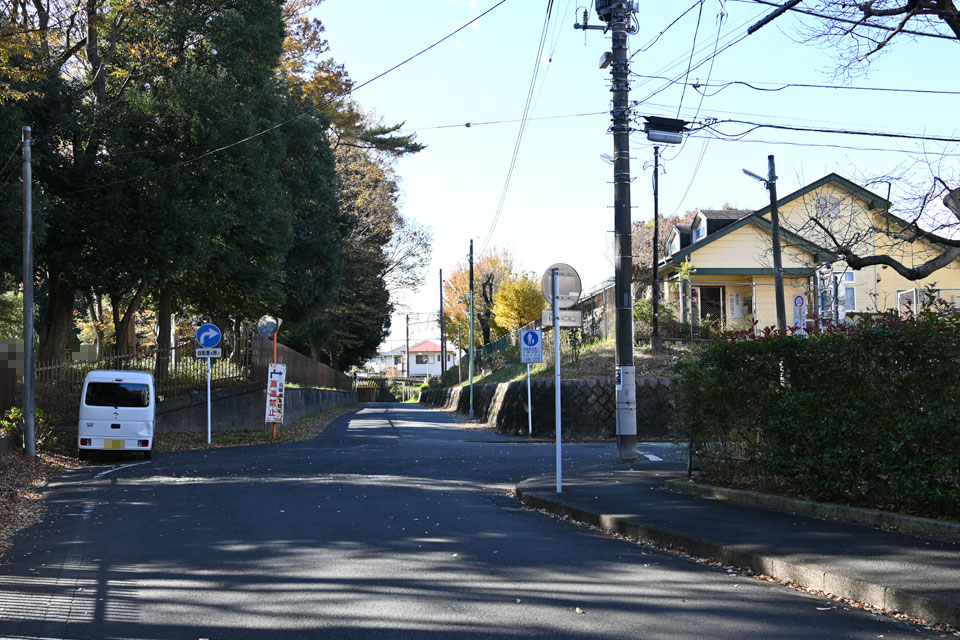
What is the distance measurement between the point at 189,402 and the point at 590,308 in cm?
2747

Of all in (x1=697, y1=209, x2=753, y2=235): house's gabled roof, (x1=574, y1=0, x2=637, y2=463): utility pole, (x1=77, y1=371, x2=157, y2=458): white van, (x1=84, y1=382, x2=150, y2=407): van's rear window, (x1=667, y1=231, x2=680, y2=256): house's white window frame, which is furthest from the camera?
(x1=667, y1=231, x2=680, y2=256): house's white window frame

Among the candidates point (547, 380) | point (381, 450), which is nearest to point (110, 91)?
point (381, 450)

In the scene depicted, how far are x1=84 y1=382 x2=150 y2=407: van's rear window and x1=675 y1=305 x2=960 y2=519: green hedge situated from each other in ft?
42.9

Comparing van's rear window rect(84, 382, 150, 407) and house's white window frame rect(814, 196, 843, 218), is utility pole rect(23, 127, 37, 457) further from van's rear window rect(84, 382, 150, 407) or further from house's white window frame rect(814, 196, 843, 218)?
house's white window frame rect(814, 196, 843, 218)

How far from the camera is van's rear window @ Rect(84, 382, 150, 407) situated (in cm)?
1894

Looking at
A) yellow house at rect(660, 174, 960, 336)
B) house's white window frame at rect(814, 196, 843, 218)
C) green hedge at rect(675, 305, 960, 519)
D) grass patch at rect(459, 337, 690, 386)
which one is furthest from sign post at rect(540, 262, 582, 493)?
yellow house at rect(660, 174, 960, 336)

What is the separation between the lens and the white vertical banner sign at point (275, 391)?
24.4m

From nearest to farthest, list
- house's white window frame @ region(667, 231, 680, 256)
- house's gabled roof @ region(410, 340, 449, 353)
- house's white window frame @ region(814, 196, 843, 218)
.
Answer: house's white window frame @ region(814, 196, 843, 218) < house's white window frame @ region(667, 231, 680, 256) < house's gabled roof @ region(410, 340, 449, 353)

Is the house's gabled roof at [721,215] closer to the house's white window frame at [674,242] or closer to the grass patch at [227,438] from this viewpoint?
the house's white window frame at [674,242]

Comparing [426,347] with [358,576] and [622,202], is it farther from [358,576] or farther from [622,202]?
[358,576]

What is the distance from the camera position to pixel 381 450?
2091 centimetres

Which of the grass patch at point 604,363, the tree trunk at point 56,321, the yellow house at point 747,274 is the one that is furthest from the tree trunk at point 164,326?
the yellow house at point 747,274

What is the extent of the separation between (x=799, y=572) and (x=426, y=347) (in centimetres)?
14279

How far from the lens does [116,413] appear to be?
746 inches
